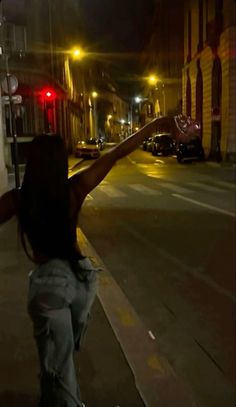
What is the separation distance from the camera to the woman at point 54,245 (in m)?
2.62

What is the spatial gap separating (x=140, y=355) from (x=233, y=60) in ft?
90.7

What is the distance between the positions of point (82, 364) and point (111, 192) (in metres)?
13.5

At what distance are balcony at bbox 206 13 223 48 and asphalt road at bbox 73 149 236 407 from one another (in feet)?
57.1

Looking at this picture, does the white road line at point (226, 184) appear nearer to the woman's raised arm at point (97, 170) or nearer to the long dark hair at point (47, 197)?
the woman's raised arm at point (97, 170)

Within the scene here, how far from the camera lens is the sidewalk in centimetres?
345

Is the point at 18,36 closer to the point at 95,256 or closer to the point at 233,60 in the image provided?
the point at 233,60

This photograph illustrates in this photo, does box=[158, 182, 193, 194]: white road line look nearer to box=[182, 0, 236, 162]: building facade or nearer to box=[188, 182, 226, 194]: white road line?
box=[188, 182, 226, 194]: white road line

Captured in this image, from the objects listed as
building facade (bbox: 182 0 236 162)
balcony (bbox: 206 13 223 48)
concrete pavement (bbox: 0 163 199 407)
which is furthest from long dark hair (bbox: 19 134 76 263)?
balcony (bbox: 206 13 223 48)

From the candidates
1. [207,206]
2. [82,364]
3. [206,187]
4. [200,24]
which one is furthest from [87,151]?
[82,364]

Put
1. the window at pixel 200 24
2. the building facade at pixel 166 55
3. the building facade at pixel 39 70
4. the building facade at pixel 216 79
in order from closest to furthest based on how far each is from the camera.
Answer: the building facade at pixel 39 70
the building facade at pixel 216 79
the window at pixel 200 24
the building facade at pixel 166 55

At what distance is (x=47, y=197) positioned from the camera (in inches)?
103

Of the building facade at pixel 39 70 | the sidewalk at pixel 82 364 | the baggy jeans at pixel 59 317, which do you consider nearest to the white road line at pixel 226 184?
the building facade at pixel 39 70

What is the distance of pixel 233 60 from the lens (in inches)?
1170

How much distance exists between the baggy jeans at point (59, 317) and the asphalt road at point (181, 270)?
135 centimetres
